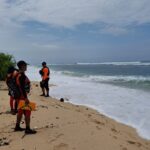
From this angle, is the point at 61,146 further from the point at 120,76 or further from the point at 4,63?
the point at 120,76

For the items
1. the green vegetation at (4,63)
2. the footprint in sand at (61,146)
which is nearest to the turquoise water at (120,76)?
the green vegetation at (4,63)

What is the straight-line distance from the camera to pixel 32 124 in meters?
9.23

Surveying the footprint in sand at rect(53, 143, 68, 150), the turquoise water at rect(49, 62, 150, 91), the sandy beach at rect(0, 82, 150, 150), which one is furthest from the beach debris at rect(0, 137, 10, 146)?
the turquoise water at rect(49, 62, 150, 91)

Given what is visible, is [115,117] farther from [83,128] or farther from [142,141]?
[83,128]

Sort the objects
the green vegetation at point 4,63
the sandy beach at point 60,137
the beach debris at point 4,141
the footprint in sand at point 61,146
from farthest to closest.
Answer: the green vegetation at point 4,63 < the beach debris at point 4,141 < the sandy beach at point 60,137 < the footprint in sand at point 61,146

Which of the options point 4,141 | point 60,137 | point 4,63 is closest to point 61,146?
point 60,137

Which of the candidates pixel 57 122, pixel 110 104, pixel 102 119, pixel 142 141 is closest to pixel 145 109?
pixel 110 104

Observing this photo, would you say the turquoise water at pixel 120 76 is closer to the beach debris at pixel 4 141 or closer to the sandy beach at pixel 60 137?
the sandy beach at pixel 60 137

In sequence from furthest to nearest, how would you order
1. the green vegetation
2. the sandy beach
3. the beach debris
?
1. the green vegetation
2. the beach debris
3. the sandy beach

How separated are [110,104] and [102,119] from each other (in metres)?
4.11

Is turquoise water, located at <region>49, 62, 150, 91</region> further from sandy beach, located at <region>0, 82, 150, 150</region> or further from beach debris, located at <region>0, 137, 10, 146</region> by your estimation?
beach debris, located at <region>0, 137, 10, 146</region>

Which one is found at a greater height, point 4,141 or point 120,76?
point 4,141

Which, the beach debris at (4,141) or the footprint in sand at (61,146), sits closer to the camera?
the footprint in sand at (61,146)

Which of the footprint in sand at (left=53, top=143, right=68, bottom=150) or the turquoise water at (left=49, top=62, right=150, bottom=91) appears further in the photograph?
the turquoise water at (left=49, top=62, right=150, bottom=91)
